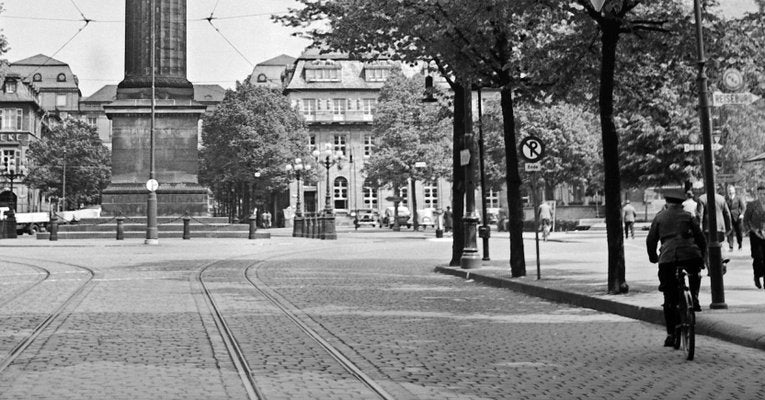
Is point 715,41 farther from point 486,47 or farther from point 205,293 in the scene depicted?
point 205,293

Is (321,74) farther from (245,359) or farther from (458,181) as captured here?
(245,359)

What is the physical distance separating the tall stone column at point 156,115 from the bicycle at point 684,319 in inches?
1369

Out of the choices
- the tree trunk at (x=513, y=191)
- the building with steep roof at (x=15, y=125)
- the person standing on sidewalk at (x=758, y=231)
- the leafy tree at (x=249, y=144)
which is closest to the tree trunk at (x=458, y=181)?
the tree trunk at (x=513, y=191)

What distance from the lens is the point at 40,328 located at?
35.3 feet

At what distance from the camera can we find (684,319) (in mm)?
8766

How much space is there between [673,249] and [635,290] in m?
5.60

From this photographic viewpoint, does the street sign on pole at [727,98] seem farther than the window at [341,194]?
No

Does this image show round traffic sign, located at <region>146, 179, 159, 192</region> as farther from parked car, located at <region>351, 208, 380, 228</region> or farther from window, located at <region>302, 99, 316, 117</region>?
window, located at <region>302, 99, 316, 117</region>

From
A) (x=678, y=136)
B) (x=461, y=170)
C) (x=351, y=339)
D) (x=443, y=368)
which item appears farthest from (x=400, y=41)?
(x=678, y=136)

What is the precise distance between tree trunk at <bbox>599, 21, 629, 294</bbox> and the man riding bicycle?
4.67 m

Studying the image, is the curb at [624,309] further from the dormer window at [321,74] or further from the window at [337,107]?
the dormer window at [321,74]

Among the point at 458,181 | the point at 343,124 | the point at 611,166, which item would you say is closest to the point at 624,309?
the point at 611,166

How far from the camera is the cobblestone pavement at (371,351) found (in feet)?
23.1

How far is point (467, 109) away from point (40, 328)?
12644mm
